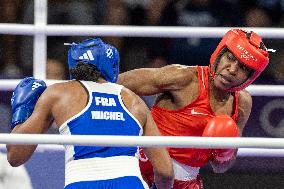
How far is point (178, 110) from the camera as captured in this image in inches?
115

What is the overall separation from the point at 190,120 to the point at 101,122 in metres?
0.67

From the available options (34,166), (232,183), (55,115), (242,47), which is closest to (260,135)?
(232,183)

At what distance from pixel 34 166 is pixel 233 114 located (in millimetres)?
883

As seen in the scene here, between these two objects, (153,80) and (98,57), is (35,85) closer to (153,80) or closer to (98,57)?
(98,57)

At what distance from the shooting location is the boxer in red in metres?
2.84

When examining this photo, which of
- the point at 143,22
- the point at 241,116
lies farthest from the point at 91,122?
the point at 143,22

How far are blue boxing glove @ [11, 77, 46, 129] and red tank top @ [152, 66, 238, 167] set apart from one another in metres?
0.59

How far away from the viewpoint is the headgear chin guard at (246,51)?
2826 mm

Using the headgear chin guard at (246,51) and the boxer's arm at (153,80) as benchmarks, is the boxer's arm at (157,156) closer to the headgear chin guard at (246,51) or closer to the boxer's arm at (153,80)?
the boxer's arm at (153,80)

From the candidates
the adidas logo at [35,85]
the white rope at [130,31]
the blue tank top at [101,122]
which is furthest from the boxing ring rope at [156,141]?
the white rope at [130,31]

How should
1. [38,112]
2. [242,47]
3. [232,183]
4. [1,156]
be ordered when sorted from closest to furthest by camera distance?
[38,112] → [242,47] → [1,156] → [232,183]

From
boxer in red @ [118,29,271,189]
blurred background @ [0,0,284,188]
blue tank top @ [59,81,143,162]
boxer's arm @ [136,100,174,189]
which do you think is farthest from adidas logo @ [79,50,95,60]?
blurred background @ [0,0,284,188]

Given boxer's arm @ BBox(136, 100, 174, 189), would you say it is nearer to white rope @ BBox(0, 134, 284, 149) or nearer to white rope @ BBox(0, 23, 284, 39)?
white rope @ BBox(0, 134, 284, 149)

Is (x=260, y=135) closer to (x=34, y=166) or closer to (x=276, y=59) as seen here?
(x=276, y=59)
